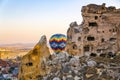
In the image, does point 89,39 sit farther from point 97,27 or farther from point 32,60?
point 32,60

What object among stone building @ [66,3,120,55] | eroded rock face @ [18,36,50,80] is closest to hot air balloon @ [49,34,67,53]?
eroded rock face @ [18,36,50,80]

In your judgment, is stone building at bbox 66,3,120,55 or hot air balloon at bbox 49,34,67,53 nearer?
hot air balloon at bbox 49,34,67,53

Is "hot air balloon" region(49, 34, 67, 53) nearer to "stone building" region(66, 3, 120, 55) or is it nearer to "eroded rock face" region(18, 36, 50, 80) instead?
"eroded rock face" region(18, 36, 50, 80)

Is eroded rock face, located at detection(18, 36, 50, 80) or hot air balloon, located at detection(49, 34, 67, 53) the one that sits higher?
hot air balloon, located at detection(49, 34, 67, 53)

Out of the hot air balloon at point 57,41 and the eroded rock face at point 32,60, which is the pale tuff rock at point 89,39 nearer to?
the eroded rock face at point 32,60

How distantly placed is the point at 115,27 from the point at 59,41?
3646mm

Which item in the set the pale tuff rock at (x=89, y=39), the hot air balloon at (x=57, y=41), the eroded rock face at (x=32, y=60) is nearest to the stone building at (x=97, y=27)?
the pale tuff rock at (x=89, y=39)

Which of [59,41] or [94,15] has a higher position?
[94,15]

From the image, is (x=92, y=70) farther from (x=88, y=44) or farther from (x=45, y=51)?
(x=88, y=44)

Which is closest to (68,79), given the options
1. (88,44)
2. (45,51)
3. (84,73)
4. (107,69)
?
(84,73)

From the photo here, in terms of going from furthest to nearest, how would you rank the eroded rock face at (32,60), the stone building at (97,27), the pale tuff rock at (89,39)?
the stone building at (97,27) → the eroded rock face at (32,60) → the pale tuff rock at (89,39)

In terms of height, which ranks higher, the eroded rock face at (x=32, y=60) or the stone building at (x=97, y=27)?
the stone building at (x=97, y=27)

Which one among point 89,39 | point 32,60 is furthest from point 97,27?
point 32,60

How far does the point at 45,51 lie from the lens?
1526 centimetres
